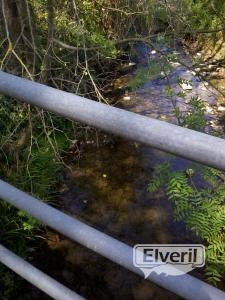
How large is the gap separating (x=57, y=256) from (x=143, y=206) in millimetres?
1102

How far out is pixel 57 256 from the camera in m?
3.54

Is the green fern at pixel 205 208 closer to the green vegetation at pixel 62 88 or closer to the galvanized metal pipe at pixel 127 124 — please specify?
the green vegetation at pixel 62 88

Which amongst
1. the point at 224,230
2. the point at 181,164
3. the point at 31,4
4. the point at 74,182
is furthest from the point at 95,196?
the point at 31,4

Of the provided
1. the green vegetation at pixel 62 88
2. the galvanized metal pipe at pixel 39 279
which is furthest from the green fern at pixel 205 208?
the galvanized metal pipe at pixel 39 279

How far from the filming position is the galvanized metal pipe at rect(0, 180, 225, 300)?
710 millimetres

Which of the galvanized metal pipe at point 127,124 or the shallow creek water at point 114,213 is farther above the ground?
the galvanized metal pipe at point 127,124

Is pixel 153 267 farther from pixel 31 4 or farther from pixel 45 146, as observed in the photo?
pixel 31 4

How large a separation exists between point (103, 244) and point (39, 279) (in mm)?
307

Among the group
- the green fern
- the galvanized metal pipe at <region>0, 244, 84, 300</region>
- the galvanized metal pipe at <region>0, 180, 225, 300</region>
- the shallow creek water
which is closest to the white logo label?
Result: the galvanized metal pipe at <region>0, 180, 225, 300</region>

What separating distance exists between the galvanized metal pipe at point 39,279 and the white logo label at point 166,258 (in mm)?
228

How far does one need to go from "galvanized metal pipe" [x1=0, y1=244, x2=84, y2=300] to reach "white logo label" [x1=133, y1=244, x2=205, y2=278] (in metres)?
0.23

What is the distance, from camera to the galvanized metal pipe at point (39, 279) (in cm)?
97

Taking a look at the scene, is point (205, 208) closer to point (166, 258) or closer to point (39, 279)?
point (166, 258)

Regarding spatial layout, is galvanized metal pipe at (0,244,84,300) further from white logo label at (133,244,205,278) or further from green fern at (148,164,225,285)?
green fern at (148,164,225,285)
